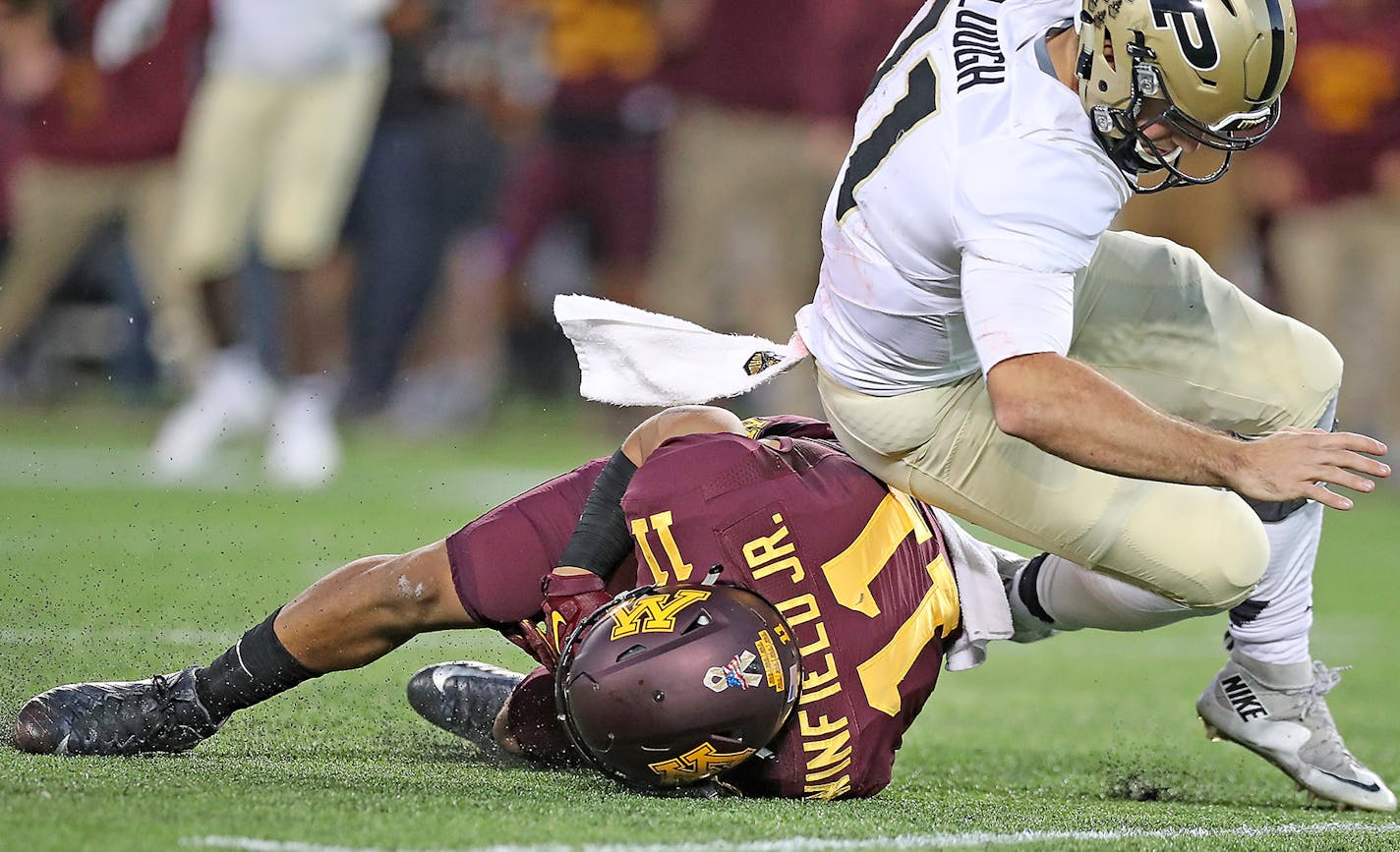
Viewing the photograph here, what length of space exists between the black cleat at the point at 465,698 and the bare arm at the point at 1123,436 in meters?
1.43

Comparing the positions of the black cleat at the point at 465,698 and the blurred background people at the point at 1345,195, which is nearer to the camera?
the black cleat at the point at 465,698

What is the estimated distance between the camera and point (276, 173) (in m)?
9.59

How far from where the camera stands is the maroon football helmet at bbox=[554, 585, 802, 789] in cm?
362

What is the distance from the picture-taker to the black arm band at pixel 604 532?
406cm

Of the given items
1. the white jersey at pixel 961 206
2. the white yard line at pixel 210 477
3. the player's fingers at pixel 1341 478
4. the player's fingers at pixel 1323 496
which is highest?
the white jersey at pixel 961 206

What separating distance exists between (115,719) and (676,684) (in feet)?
4.05

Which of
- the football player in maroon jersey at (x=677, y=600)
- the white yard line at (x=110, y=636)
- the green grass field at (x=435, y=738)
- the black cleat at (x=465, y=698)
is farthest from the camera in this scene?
the white yard line at (x=110, y=636)

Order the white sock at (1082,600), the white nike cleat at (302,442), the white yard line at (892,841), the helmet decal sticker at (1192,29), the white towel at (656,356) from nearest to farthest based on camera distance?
1. the white yard line at (892,841)
2. the helmet decal sticker at (1192,29)
3. the white sock at (1082,600)
4. the white towel at (656,356)
5. the white nike cleat at (302,442)

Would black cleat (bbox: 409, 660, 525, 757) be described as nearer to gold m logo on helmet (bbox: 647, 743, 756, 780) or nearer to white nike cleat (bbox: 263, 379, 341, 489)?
gold m logo on helmet (bbox: 647, 743, 756, 780)

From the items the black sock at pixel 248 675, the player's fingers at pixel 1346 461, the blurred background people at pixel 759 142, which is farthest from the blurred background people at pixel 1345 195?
the black sock at pixel 248 675

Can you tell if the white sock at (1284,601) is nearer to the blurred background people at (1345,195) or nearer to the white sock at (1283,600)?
the white sock at (1283,600)

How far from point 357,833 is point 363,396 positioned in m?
8.56

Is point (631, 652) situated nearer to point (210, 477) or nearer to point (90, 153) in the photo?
point (210, 477)

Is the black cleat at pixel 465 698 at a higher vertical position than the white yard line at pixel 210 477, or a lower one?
higher
